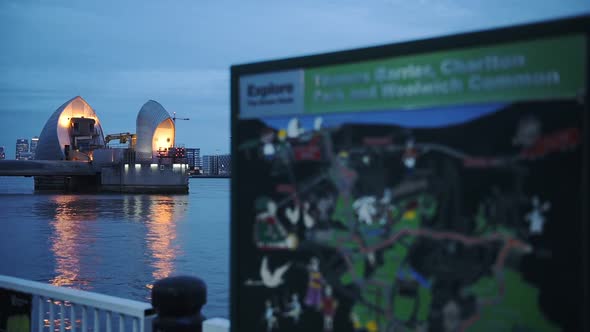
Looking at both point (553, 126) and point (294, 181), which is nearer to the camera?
point (553, 126)

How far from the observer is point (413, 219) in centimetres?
223

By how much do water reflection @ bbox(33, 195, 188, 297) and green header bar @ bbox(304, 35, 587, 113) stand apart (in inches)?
704

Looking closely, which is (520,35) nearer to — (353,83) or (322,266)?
(353,83)

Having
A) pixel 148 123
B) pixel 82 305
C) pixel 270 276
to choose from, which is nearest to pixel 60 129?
pixel 148 123

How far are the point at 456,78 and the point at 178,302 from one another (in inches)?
81.3

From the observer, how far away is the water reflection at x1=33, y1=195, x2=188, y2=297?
21.0 m

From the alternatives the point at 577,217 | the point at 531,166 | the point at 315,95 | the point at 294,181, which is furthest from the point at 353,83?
the point at 577,217

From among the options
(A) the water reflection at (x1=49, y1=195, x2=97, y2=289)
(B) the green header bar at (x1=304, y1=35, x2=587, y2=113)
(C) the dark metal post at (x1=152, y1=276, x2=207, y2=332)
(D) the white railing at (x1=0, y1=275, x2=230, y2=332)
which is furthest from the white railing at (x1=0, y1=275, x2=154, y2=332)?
(A) the water reflection at (x1=49, y1=195, x2=97, y2=289)

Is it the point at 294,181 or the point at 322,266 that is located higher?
the point at 294,181

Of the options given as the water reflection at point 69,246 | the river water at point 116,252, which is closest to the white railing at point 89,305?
the river water at point 116,252

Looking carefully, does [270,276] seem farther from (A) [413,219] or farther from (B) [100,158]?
(B) [100,158]

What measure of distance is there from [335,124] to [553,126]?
32.2 inches

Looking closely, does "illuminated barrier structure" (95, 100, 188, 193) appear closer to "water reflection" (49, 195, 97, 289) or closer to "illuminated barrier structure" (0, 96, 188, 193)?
"illuminated barrier structure" (0, 96, 188, 193)

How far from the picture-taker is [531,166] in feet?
6.42
